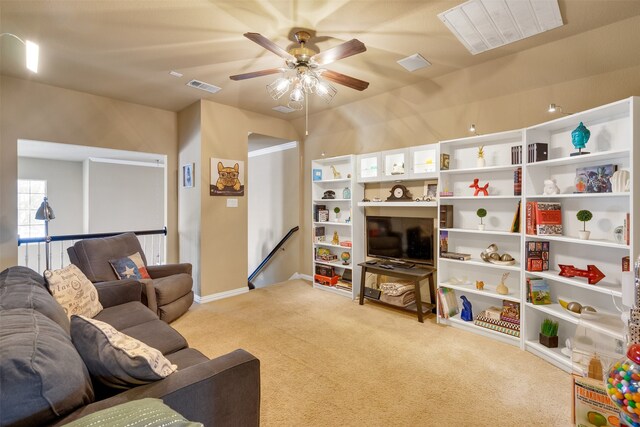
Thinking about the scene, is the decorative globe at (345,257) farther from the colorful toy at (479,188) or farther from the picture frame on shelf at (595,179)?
the picture frame on shelf at (595,179)

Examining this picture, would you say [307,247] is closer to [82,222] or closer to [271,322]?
[271,322]

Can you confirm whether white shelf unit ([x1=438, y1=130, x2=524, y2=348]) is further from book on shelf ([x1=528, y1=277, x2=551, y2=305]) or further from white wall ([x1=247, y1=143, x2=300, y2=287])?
white wall ([x1=247, y1=143, x2=300, y2=287])

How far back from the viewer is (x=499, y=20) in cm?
245

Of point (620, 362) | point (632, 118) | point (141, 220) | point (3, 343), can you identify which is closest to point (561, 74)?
point (632, 118)

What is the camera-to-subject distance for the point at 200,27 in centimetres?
259

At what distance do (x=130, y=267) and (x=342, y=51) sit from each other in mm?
3119

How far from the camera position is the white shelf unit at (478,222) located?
321cm

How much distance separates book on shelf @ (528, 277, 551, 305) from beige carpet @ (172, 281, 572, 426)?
0.50m

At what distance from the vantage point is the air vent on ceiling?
12.3 feet

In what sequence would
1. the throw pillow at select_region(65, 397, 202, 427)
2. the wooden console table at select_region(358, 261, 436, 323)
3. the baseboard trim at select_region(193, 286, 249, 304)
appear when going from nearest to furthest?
the throw pillow at select_region(65, 397, 202, 427), the wooden console table at select_region(358, 261, 436, 323), the baseboard trim at select_region(193, 286, 249, 304)

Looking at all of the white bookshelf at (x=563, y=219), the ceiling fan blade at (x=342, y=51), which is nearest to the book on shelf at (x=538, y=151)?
the white bookshelf at (x=563, y=219)

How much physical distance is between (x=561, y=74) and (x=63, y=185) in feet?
30.5

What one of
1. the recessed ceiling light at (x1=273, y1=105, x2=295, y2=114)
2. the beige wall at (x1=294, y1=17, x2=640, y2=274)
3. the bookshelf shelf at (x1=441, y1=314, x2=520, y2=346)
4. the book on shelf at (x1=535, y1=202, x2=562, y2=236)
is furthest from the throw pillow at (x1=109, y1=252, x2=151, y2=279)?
the book on shelf at (x1=535, y1=202, x2=562, y2=236)

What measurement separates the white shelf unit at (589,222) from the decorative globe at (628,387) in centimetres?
127
